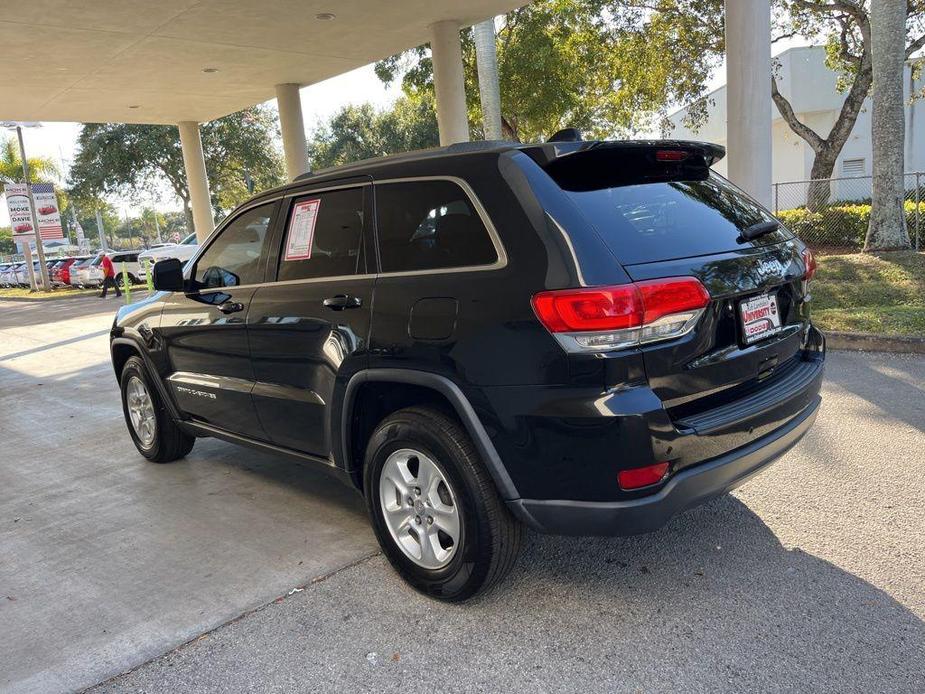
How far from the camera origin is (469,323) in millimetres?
2801

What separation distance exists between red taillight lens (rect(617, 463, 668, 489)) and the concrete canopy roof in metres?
9.78

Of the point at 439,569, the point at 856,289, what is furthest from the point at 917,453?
the point at 856,289

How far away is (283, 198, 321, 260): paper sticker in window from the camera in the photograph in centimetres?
375

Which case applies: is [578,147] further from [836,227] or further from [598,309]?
[836,227]

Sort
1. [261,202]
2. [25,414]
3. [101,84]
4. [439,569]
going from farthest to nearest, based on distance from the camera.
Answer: [101,84] → [25,414] → [261,202] → [439,569]

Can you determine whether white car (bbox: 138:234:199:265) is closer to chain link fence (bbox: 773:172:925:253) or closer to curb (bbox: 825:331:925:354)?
chain link fence (bbox: 773:172:925:253)

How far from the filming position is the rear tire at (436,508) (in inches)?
113

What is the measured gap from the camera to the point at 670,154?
10.5ft

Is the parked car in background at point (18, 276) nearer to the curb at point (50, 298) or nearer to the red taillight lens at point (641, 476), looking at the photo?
the curb at point (50, 298)

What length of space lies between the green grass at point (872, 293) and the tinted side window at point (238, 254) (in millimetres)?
5818

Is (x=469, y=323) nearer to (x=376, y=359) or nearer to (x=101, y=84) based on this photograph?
(x=376, y=359)

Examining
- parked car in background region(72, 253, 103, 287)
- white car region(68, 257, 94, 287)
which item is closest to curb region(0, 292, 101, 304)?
parked car in background region(72, 253, 103, 287)

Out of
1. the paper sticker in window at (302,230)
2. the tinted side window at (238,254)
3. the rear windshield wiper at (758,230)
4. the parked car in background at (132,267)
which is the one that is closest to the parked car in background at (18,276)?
the parked car in background at (132,267)

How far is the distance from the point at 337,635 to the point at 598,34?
1960cm
